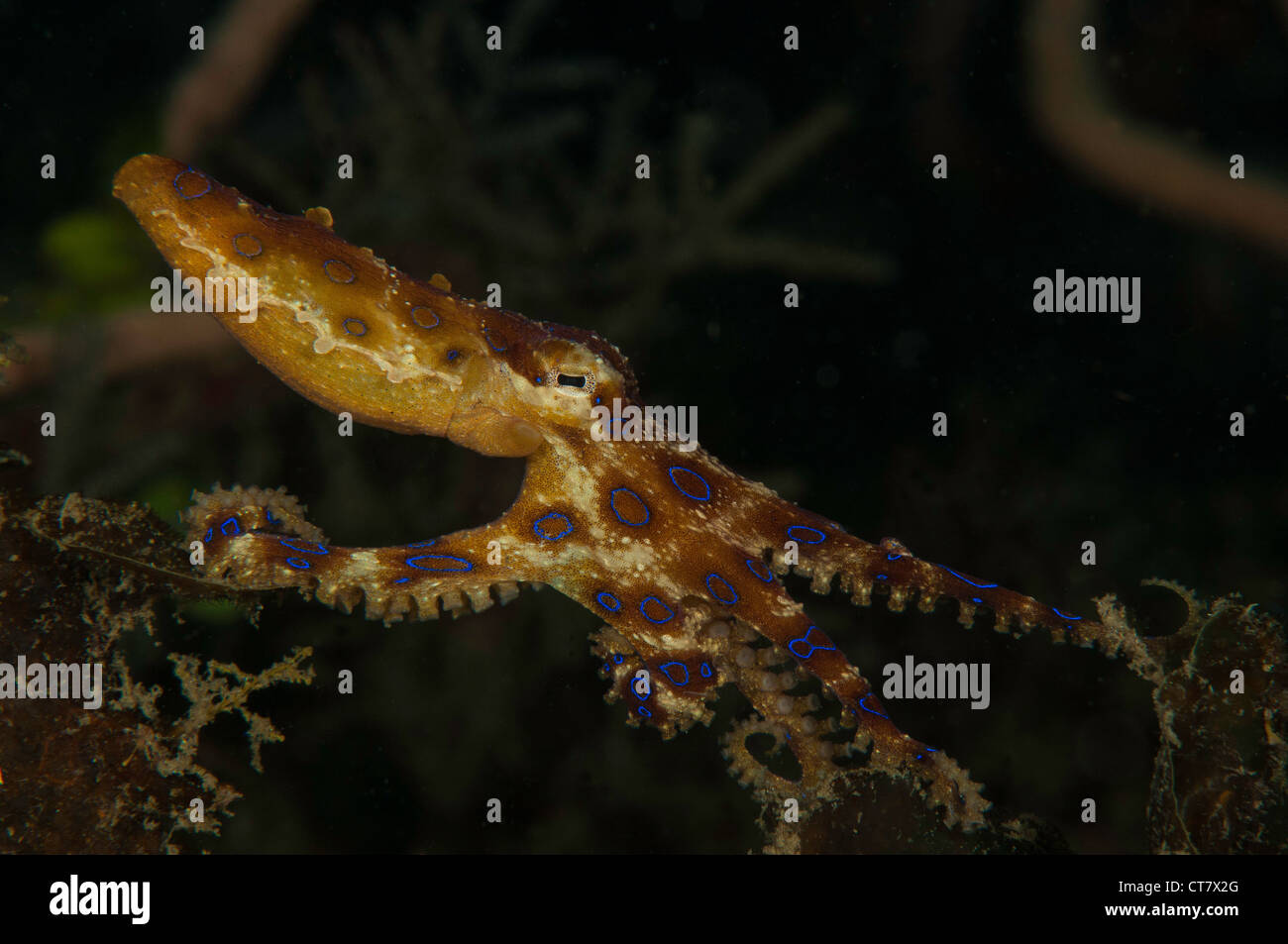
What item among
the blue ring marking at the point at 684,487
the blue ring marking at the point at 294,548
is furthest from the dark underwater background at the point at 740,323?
the blue ring marking at the point at 684,487

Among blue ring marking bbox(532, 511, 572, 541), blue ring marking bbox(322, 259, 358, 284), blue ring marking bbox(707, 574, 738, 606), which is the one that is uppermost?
blue ring marking bbox(322, 259, 358, 284)

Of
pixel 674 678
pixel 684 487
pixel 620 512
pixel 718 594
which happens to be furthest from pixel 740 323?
pixel 674 678

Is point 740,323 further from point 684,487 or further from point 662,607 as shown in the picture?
point 662,607

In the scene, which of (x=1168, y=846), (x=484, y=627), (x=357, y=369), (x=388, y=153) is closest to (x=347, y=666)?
(x=484, y=627)

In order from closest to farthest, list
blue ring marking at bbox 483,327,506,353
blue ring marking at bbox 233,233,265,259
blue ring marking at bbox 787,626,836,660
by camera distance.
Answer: blue ring marking at bbox 233,233,265,259
blue ring marking at bbox 787,626,836,660
blue ring marking at bbox 483,327,506,353

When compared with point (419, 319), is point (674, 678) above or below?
below

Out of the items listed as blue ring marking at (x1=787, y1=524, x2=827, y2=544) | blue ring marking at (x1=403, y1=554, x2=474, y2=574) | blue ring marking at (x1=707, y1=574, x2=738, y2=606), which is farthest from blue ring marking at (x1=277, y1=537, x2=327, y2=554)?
blue ring marking at (x1=787, y1=524, x2=827, y2=544)

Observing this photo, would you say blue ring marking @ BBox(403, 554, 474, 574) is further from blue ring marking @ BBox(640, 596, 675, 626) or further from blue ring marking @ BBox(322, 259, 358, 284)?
blue ring marking @ BBox(322, 259, 358, 284)
